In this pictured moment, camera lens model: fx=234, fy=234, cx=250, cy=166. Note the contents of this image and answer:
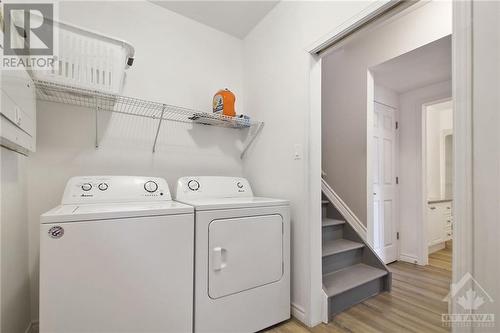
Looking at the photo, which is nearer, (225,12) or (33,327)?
(33,327)

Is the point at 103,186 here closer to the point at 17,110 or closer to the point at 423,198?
the point at 17,110

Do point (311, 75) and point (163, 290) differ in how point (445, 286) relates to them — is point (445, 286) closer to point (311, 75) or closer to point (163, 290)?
point (311, 75)

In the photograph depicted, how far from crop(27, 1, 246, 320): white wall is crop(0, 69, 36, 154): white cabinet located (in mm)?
293

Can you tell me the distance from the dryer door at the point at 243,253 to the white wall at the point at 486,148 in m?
1.02

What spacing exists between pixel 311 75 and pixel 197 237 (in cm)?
135

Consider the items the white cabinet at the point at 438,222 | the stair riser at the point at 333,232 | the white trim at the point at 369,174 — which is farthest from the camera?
the white cabinet at the point at 438,222

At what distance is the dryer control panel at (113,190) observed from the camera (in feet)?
4.83

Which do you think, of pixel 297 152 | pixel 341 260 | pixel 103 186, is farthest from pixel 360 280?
pixel 103 186

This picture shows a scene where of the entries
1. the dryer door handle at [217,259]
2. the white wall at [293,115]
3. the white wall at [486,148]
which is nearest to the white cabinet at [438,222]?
the white wall at [293,115]

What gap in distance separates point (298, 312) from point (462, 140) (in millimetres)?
1490

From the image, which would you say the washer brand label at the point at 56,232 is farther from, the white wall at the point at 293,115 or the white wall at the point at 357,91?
the white wall at the point at 357,91

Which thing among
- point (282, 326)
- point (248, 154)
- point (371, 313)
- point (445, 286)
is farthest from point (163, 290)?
point (445, 286)

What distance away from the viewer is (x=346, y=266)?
2.32m

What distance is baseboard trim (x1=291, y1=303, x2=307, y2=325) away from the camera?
167cm
